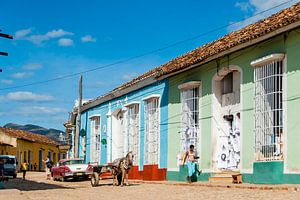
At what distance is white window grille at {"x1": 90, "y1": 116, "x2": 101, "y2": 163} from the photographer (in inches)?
1223

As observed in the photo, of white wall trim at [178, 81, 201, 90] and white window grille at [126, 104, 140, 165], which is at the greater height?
white wall trim at [178, 81, 201, 90]

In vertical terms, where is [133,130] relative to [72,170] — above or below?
above

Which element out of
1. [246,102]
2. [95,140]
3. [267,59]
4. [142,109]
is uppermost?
[267,59]

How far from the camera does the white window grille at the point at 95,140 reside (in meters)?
31.1

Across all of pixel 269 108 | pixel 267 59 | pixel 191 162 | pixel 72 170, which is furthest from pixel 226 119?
pixel 72 170

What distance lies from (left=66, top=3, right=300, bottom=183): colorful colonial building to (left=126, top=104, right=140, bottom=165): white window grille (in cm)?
5

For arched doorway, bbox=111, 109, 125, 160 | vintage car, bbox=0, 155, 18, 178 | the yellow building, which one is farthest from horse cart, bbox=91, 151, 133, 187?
the yellow building

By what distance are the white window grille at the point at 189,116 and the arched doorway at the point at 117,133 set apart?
301 inches

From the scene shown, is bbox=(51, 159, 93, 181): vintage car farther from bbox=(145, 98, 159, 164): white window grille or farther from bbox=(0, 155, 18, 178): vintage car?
bbox=(0, 155, 18, 178): vintage car

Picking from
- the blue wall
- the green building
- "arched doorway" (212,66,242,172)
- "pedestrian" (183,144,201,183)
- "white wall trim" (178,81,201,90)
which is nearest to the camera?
the green building

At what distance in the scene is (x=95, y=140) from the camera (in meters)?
31.4

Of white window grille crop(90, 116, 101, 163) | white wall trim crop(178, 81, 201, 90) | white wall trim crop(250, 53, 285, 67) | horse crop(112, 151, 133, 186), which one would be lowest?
horse crop(112, 151, 133, 186)

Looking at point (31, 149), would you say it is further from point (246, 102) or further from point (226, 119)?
point (246, 102)

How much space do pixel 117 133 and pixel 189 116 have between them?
897 centimetres
